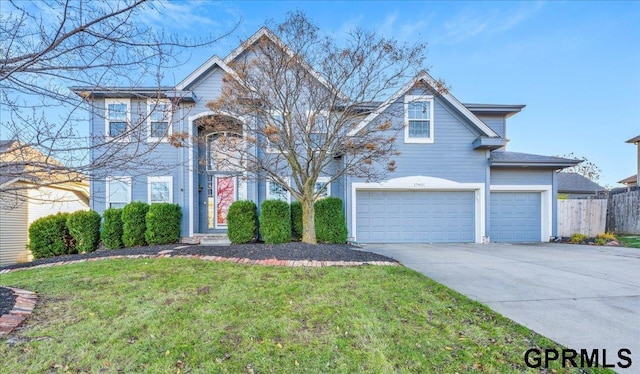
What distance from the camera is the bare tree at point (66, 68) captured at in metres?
2.91

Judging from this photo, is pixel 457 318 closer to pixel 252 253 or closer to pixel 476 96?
pixel 252 253

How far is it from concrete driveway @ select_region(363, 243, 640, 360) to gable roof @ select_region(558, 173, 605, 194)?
77.3 feet

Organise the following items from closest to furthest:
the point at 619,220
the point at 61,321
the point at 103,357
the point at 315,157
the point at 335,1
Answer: the point at 103,357, the point at 61,321, the point at 315,157, the point at 335,1, the point at 619,220

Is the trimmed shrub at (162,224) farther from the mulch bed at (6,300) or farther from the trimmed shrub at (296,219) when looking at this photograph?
the mulch bed at (6,300)

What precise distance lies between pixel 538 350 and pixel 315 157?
6.26 metres

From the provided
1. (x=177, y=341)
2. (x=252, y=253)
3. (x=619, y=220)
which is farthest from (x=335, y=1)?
(x=619, y=220)

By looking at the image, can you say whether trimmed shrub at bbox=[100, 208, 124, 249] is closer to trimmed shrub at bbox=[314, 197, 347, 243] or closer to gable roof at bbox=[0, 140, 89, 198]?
trimmed shrub at bbox=[314, 197, 347, 243]

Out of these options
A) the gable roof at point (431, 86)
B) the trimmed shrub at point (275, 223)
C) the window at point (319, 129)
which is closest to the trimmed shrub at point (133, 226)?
the trimmed shrub at point (275, 223)

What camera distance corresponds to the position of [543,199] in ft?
39.0

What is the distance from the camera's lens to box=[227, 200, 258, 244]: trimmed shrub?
9.90m

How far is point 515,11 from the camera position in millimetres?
11297

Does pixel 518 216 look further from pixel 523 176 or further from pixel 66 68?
pixel 66 68

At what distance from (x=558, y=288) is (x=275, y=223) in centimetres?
719

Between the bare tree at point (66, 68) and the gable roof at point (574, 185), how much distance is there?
110ft
